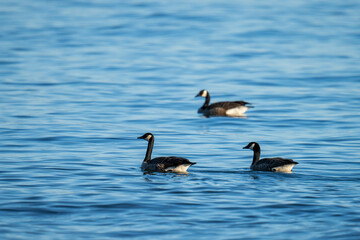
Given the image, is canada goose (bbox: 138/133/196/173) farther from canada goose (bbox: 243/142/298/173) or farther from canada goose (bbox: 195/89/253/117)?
canada goose (bbox: 195/89/253/117)

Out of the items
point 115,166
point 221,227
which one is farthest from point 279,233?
point 115,166

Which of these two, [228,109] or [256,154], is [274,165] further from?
[228,109]

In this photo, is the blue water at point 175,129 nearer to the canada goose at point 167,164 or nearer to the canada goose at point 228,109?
the canada goose at point 167,164

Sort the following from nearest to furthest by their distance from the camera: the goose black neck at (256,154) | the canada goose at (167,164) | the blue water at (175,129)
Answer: the blue water at (175,129), the canada goose at (167,164), the goose black neck at (256,154)

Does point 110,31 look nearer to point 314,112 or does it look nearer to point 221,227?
point 314,112

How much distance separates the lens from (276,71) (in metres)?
36.3

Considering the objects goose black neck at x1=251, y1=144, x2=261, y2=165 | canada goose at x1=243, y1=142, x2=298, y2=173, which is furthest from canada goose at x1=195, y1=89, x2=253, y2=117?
canada goose at x1=243, y1=142, x2=298, y2=173

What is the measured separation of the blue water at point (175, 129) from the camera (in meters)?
12.0

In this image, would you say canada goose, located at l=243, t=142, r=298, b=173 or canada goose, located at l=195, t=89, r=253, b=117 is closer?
canada goose, located at l=243, t=142, r=298, b=173

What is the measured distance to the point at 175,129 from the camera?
21891 mm

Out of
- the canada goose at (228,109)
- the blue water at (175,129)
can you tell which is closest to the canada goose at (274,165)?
the blue water at (175,129)

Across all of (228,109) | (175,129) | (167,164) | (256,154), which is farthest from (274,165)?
(228,109)

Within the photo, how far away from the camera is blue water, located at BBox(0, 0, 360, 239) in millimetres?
12048

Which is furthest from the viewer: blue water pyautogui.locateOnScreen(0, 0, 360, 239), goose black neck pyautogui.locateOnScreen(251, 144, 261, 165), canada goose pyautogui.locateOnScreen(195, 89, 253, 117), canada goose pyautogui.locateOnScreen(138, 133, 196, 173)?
canada goose pyautogui.locateOnScreen(195, 89, 253, 117)
